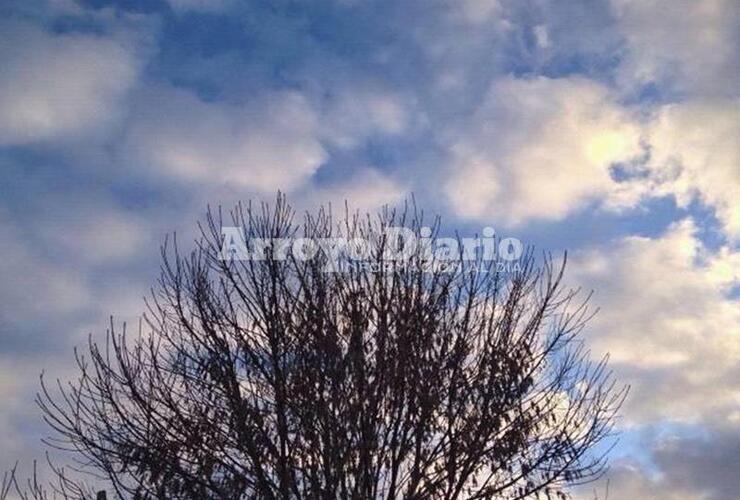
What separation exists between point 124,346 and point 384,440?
3737 millimetres

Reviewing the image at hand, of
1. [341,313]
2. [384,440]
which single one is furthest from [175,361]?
[384,440]

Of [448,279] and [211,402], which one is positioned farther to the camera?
[448,279]

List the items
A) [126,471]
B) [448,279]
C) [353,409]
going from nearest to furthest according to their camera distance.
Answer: [353,409] < [126,471] < [448,279]

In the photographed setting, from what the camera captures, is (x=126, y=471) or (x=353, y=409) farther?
(x=126, y=471)

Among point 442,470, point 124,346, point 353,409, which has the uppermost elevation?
point 124,346

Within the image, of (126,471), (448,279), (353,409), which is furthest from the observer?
(448,279)

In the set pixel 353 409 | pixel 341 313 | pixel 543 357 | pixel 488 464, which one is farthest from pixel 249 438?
pixel 543 357

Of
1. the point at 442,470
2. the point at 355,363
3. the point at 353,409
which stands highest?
the point at 355,363

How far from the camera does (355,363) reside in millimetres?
9273

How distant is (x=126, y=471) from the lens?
9.62 metres

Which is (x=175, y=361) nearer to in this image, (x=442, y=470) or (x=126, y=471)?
(x=126, y=471)

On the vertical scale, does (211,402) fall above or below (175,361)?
below

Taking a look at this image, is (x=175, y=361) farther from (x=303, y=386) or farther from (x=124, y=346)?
(x=303, y=386)

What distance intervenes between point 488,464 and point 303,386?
103 inches
